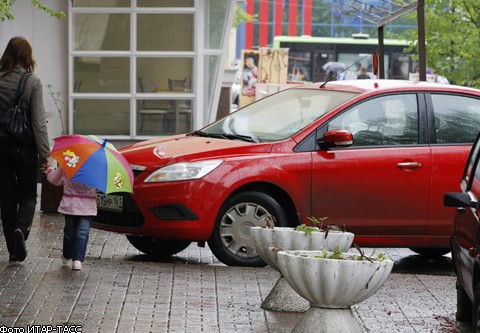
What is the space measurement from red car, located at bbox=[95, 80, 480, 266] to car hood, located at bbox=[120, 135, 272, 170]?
12 mm

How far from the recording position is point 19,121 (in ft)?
32.4

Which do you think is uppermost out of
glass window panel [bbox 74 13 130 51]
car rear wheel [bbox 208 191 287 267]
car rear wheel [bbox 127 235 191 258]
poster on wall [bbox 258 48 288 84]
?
poster on wall [bbox 258 48 288 84]

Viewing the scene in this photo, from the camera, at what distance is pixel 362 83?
38.2ft

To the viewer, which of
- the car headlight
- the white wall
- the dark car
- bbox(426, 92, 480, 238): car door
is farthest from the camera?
the white wall

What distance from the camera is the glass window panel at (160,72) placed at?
18688 mm

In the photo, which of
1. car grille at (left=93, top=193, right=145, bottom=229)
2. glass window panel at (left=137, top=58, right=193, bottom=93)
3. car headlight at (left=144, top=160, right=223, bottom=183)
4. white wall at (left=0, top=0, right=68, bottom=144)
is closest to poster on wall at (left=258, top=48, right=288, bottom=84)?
glass window panel at (left=137, top=58, right=193, bottom=93)

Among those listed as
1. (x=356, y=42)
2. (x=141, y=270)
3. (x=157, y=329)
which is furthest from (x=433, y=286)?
(x=356, y=42)

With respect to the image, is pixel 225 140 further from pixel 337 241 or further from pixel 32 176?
pixel 337 241

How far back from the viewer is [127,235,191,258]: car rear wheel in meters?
11.5

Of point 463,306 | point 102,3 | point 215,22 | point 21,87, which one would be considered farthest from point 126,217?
point 215,22

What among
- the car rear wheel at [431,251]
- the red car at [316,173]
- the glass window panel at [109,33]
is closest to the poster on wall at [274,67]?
the glass window panel at [109,33]

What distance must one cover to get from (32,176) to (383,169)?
3.12 metres

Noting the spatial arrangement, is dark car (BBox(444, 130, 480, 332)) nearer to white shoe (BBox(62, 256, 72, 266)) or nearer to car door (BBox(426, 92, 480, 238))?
car door (BBox(426, 92, 480, 238))

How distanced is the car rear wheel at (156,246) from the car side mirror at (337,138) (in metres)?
1.80
